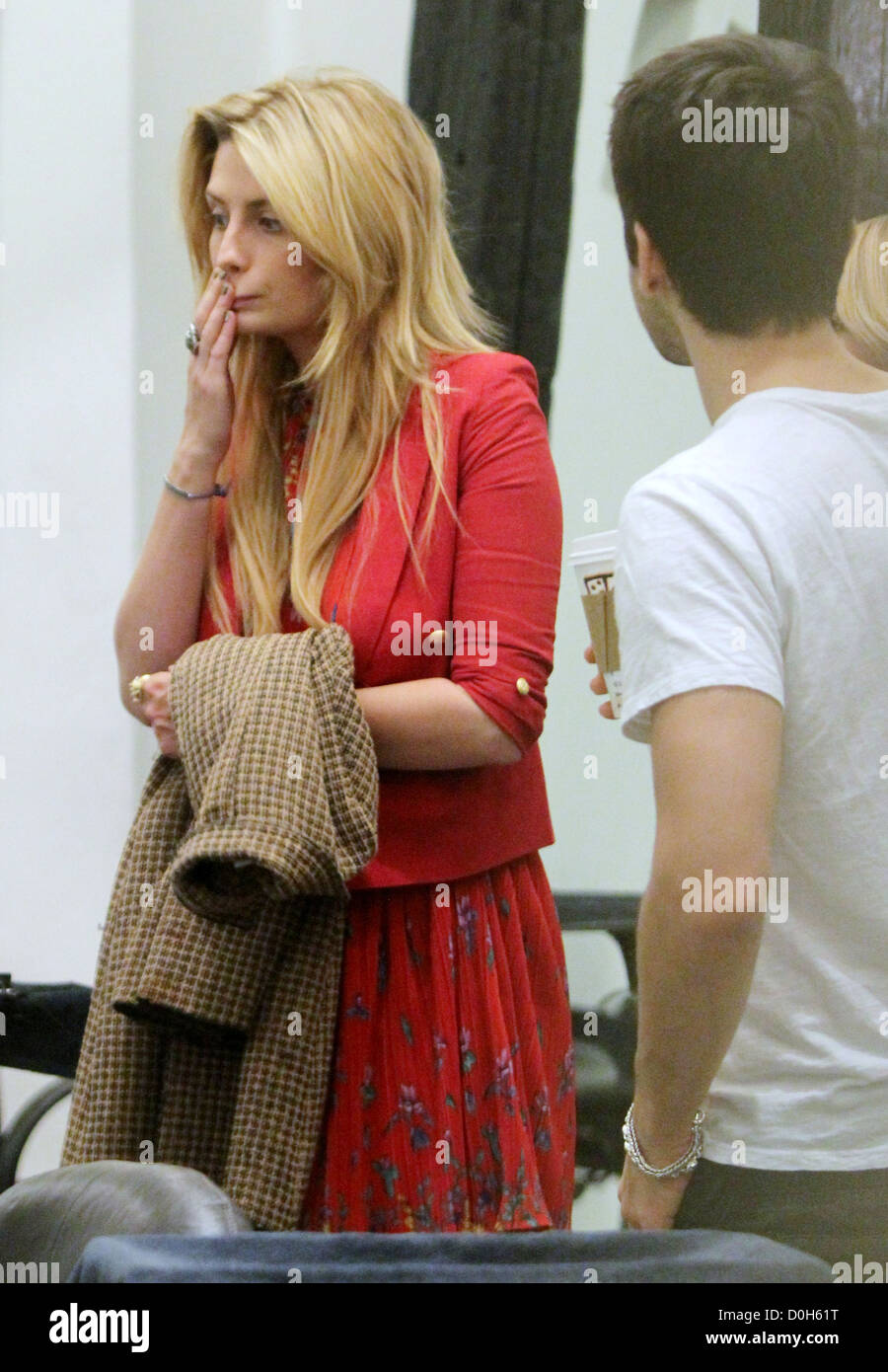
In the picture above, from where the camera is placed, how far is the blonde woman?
4.46ft

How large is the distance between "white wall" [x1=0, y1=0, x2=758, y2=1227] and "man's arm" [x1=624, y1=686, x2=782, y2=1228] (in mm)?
1120

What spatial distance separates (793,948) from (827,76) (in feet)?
1.76

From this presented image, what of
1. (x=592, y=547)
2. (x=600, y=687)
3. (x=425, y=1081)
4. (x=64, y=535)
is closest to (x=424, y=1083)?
(x=425, y=1081)

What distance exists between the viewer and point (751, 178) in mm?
1007

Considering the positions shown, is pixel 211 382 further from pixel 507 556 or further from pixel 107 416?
pixel 107 416

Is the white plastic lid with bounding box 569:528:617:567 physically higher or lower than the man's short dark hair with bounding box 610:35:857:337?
lower

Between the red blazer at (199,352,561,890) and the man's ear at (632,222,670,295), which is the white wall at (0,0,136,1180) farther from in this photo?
the man's ear at (632,222,670,295)

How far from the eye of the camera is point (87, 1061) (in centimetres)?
139

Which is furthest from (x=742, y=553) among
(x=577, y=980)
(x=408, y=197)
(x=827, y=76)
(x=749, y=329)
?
(x=577, y=980)

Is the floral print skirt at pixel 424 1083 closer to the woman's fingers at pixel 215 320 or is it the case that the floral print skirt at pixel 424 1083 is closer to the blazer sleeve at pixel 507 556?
the blazer sleeve at pixel 507 556

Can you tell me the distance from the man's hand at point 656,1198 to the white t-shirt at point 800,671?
0.19ft

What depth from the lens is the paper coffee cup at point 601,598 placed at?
1.22 metres

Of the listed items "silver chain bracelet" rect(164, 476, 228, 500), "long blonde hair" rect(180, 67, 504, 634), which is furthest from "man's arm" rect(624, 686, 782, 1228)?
"silver chain bracelet" rect(164, 476, 228, 500)
